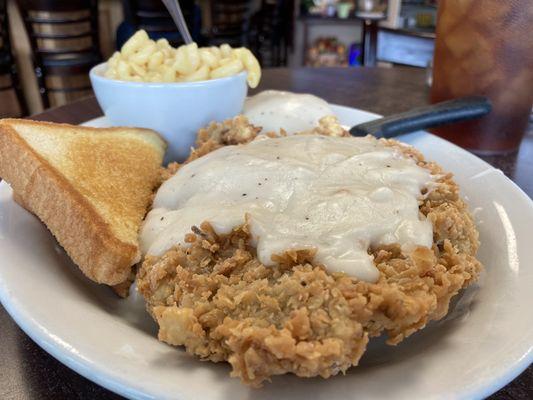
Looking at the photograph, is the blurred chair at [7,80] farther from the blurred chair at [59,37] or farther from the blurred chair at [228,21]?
the blurred chair at [228,21]

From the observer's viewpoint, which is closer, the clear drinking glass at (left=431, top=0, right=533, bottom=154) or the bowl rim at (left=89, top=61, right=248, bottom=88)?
the bowl rim at (left=89, top=61, right=248, bottom=88)

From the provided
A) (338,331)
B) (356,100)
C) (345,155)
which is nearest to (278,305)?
(338,331)

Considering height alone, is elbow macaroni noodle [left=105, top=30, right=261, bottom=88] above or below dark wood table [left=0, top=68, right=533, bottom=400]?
above

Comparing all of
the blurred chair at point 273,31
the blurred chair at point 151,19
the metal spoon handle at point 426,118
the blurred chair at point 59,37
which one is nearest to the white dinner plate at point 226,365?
the metal spoon handle at point 426,118

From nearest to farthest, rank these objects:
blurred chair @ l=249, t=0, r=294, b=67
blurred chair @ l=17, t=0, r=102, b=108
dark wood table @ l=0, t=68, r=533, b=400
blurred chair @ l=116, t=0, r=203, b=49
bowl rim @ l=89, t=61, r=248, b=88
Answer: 1. dark wood table @ l=0, t=68, r=533, b=400
2. bowl rim @ l=89, t=61, r=248, b=88
3. blurred chair @ l=17, t=0, r=102, b=108
4. blurred chair @ l=116, t=0, r=203, b=49
5. blurred chair @ l=249, t=0, r=294, b=67

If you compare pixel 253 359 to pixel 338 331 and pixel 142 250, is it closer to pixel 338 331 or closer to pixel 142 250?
pixel 338 331

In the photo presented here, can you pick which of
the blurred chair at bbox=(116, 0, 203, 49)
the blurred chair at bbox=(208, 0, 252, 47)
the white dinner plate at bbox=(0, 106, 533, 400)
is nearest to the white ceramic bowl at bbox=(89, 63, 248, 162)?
the white dinner plate at bbox=(0, 106, 533, 400)

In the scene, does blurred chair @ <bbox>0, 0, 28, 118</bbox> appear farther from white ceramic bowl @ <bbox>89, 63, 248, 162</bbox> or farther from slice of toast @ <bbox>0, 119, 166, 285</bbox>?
slice of toast @ <bbox>0, 119, 166, 285</bbox>
